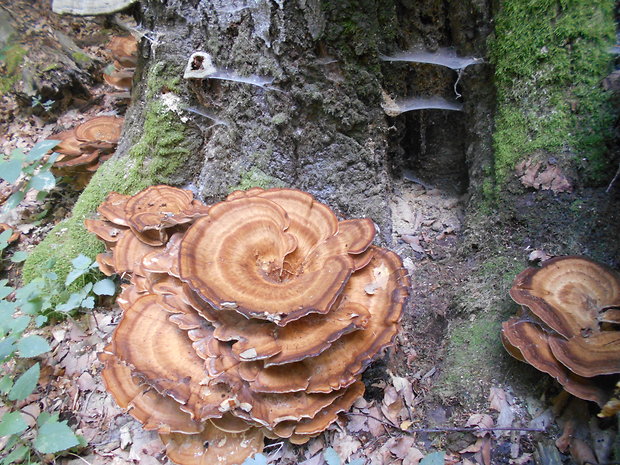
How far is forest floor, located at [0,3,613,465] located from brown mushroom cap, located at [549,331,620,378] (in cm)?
38

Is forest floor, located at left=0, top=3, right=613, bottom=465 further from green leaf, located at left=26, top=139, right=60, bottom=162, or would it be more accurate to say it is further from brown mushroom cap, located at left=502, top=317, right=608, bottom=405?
green leaf, located at left=26, top=139, right=60, bottom=162

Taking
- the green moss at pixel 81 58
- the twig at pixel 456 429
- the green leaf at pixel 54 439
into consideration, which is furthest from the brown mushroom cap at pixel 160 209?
the green moss at pixel 81 58

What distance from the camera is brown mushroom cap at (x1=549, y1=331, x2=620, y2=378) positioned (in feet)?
7.45

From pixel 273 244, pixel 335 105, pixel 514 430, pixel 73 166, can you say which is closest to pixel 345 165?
pixel 335 105

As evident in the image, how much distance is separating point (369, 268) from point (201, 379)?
4.89 feet

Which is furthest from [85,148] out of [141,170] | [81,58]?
[81,58]

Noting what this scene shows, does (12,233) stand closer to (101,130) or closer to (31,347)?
(101,130)

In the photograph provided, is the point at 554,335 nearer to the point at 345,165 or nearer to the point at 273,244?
the point at 273,244

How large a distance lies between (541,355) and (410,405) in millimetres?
1060

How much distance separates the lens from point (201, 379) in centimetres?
279

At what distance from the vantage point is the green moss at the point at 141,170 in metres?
4.61

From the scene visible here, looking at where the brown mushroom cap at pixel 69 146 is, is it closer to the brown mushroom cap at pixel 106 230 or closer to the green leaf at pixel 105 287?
the brown mushroom cap at pixel 106 230

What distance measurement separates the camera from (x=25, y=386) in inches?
117

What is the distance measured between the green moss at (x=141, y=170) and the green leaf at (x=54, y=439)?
216cm
